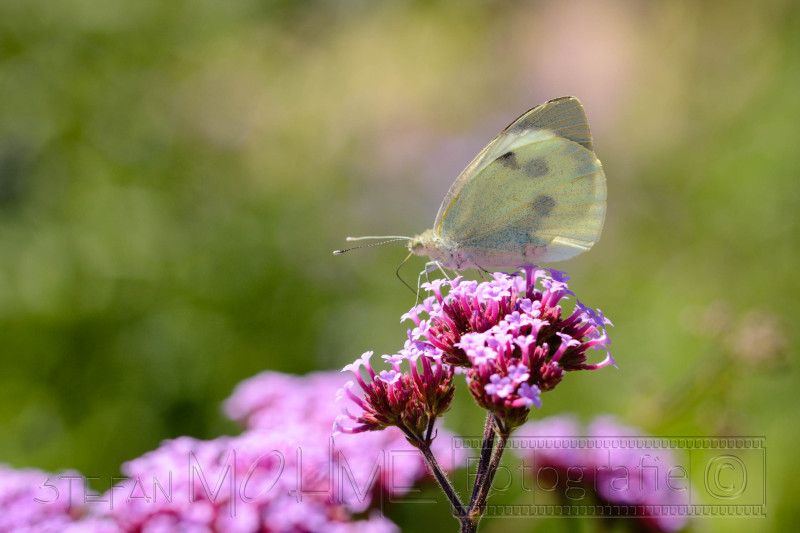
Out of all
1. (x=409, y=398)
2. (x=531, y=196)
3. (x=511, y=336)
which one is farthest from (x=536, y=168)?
(x=409, y=398)

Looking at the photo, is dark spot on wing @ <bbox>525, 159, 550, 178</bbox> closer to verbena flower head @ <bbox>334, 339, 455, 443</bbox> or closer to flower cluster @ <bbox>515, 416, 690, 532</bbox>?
verbena flower head @ <bbox>334, 339, 455, 443</bbox>

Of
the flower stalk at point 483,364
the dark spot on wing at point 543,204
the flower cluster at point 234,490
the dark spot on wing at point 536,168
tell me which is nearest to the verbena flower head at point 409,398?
the flower stalk at point 483,364

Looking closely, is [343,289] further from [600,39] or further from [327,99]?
[600,39]

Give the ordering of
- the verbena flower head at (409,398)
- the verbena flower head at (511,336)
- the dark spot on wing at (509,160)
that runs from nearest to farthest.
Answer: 1. the verbena flower head at (511,336)
2. the verbena flower head at (409,398)
3. the dark spot on wing at (509,160)

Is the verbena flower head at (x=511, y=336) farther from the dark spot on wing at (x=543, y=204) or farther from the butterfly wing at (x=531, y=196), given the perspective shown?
the dark spot on wing at (x=543, y=204)

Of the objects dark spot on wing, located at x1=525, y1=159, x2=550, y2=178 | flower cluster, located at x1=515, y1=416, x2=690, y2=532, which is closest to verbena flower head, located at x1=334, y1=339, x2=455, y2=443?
dark spot on wing, located at x1=525, y1=159, x2=550, y2=178

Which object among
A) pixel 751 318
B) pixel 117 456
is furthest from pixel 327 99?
pixel 751 318
